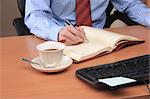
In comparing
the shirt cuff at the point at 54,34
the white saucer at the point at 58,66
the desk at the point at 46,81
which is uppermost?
the shirt cuff at the point at 54,34

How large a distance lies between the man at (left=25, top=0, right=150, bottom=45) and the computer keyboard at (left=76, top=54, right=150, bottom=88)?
255mm

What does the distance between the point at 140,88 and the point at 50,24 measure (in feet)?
2.04

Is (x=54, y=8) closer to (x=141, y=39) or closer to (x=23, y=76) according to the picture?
(x=141, y=39)

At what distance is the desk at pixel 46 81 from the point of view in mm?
903

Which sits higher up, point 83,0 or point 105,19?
point 83,0

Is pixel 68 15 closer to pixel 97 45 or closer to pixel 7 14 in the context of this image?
pixel 97 45

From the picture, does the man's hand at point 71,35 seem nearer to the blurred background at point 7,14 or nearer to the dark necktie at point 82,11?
the dark necktie at point 82,11

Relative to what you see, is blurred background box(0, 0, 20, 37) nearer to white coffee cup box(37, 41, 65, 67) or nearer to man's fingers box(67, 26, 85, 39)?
man's fingers box(67, 26, 85, 39)

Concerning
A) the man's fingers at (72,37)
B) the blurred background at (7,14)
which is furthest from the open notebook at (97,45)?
the blurred background at (7,14)

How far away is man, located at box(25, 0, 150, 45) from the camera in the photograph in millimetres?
1309

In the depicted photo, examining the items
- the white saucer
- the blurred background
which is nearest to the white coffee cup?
the white saucer

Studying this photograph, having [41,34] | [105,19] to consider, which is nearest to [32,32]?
Result: [41,34]

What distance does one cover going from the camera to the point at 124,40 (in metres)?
1.28

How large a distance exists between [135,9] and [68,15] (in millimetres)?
379
